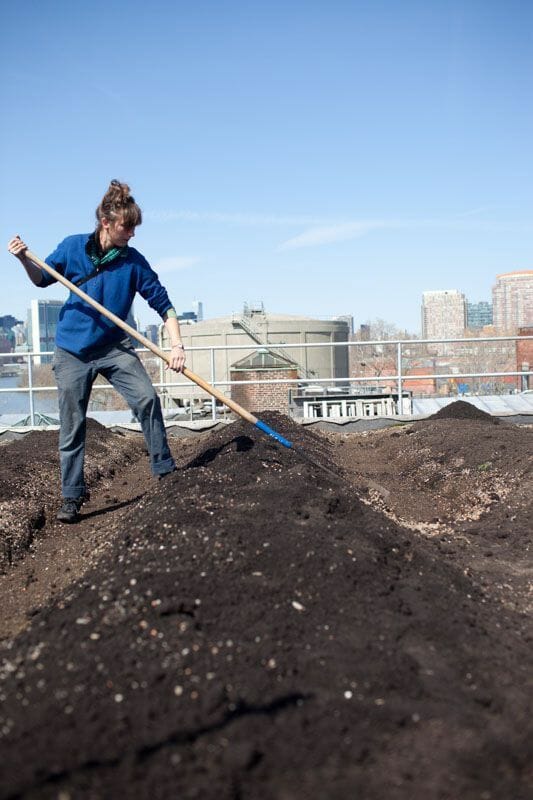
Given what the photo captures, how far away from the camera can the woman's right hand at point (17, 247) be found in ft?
17.3

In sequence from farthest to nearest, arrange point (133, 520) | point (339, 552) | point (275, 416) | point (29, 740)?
point (275, 416) < point (133, 520) < point (339, 552) < point (29, 740)

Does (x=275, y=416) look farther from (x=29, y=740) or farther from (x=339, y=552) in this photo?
(x=29, y=740)

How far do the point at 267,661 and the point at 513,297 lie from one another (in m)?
98.3

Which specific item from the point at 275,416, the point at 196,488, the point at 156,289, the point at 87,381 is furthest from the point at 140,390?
the point at 275,416

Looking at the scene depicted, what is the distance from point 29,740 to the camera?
2004 millimetres

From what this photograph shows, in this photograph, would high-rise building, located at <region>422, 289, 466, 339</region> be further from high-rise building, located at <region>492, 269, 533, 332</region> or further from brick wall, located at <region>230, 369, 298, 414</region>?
brick wall, located at <region>230, 369, 298, 414</region>

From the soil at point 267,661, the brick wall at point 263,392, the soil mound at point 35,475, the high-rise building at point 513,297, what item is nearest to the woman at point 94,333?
the soil mound at point 35,475

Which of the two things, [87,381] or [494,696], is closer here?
[494,696]

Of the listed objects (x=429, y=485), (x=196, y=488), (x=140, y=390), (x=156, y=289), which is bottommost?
(x=429, y=485)

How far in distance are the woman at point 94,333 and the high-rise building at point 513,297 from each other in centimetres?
8987

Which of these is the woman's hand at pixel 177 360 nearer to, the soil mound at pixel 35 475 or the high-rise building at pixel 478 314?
the soil mound at pixel 35 475

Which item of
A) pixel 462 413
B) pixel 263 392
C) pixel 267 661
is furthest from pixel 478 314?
pixel 267 661

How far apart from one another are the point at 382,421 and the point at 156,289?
7007mm

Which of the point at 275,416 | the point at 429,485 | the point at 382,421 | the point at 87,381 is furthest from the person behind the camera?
the point at 382,421
